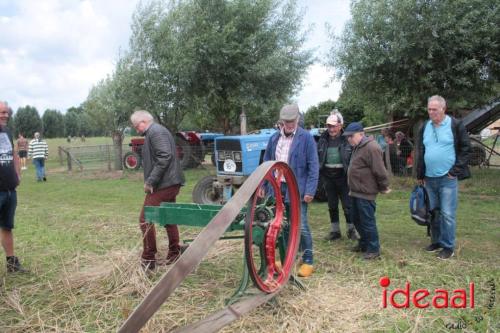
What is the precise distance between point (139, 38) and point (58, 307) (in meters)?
11.8

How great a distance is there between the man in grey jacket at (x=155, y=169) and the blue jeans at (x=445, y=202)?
108 inches

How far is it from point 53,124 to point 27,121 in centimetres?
918

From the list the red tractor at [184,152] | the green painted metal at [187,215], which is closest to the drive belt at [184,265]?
the green painted metal at [187,215]

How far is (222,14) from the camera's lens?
1312 cm

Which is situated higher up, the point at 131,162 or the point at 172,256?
the point at 131,162

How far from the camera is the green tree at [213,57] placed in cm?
1284

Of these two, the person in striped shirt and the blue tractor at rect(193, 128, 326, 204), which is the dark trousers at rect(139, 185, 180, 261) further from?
the person in striped shirt

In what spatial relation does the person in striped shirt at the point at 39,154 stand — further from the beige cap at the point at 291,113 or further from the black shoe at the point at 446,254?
the black shoe at the point at 446,254

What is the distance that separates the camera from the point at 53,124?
236 feet

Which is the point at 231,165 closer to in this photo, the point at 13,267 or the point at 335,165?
the point at 335,165

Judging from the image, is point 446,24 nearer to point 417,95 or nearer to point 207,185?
point 417,95

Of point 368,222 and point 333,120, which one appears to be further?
point 333,120

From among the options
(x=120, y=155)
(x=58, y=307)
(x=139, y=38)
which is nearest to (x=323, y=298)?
(x=58, y=307)

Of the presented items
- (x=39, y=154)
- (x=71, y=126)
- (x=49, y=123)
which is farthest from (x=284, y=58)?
(x=71, y=126)
